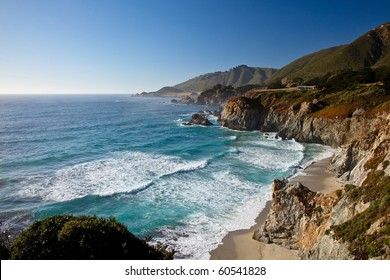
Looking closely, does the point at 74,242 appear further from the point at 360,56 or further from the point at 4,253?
the point at 360,56

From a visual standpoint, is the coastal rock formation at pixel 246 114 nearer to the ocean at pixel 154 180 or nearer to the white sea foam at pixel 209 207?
the ocean at pixel 154 180

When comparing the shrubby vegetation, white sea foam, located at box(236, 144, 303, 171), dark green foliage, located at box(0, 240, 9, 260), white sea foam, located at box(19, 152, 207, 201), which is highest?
the shrubby vegetation

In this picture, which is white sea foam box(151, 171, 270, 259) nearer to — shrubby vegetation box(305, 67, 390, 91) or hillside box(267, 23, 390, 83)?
shrubby vegetation box(305, 67, 390, 91)

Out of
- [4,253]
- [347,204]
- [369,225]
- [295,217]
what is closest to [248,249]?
[295,217]

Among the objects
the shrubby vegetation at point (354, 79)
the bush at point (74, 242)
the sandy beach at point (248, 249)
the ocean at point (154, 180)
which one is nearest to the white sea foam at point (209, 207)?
the ocean at point (154, 180)

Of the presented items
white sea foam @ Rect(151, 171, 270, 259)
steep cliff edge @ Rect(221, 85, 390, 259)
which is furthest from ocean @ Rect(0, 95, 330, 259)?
steep cliff edge @ Rect(221, 85, 390, 259)
